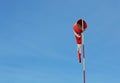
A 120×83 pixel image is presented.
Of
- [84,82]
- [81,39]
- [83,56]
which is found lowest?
[84,82]

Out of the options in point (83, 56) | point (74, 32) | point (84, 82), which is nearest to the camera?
point (84, 82)

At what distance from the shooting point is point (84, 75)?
23297 millimetres

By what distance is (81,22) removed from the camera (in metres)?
26.2

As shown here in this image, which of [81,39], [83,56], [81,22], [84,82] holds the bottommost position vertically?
[84,82]

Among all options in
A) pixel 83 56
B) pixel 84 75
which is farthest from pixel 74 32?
pixel 84 75

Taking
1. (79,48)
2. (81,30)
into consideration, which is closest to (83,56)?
(79,48)

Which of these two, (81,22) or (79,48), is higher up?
(81,22)

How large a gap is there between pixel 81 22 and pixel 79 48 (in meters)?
2.46

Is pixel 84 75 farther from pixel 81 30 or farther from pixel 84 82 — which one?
pixel 81 30

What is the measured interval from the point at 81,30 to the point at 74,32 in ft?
2.34

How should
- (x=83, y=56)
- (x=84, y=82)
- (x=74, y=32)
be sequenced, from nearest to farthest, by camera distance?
(x=84, y=82) → (x=83, y=56) → (x=74, y=32)

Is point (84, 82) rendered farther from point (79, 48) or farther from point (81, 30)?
point (81, 30)

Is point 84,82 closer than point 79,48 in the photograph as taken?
Yes

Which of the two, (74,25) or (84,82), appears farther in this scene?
(74,25)
